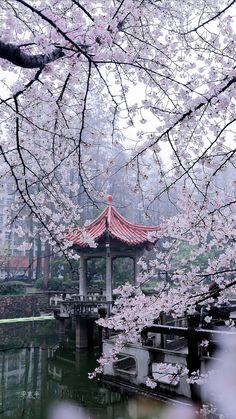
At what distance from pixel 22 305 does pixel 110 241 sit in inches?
384

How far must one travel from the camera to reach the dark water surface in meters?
6.25

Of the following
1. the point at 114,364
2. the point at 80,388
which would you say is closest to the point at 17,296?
the point at 80,388

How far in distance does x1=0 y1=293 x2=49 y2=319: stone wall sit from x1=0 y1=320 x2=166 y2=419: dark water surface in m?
4.60

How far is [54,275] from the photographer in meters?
22.6

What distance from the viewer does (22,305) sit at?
19031mm

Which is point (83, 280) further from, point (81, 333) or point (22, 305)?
point (22, 305)

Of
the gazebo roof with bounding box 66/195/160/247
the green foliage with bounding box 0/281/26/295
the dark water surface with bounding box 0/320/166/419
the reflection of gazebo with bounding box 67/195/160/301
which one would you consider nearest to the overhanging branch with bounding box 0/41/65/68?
the dark water surface with bounding box 0/320/166/419

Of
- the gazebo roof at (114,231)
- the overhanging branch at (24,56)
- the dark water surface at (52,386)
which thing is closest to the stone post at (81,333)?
the dark water surface at (52,386)

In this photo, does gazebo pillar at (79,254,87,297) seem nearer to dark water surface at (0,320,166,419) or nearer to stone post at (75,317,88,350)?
stone post at (75,317,88,350)

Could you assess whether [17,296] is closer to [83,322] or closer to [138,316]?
[83,322]

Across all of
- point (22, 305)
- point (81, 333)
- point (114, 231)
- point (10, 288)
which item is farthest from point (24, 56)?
point (10, 288)

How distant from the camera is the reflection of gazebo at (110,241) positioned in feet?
37.5

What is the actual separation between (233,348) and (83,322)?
8217 mm

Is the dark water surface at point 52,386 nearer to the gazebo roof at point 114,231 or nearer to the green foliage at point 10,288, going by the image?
the gazebo roof at point 114,231
